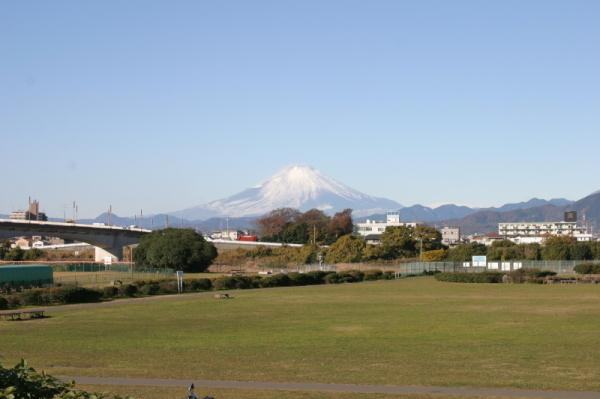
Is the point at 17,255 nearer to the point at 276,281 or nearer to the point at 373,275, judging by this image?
the point at 373,275

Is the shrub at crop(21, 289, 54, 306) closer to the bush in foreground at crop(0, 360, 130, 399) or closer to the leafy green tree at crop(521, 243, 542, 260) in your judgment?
the bush in foreground at crop(0, 360, 130, 399)

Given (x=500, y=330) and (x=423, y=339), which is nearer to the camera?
(x=423, y=339)

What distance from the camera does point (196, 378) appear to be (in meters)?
26.5

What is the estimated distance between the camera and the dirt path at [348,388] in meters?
23.2

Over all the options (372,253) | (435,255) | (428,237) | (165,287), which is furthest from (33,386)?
(428,237)

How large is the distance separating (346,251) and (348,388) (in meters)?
128

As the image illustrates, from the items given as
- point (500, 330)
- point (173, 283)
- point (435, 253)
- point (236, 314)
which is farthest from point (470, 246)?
point (500, 330)

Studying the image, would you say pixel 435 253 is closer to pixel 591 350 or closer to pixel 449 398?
pixel 591 350

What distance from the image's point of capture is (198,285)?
283ft

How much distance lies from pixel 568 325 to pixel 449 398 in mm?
23033

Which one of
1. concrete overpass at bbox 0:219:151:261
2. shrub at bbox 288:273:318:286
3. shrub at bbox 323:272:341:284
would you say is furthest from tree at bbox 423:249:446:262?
shrub at bbox 288:273:318:286

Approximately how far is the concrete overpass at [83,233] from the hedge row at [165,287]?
195ft

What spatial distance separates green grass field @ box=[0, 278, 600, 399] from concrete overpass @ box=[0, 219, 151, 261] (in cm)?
8432

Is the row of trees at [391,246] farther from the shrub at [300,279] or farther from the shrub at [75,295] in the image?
the shrub at [75,295]
